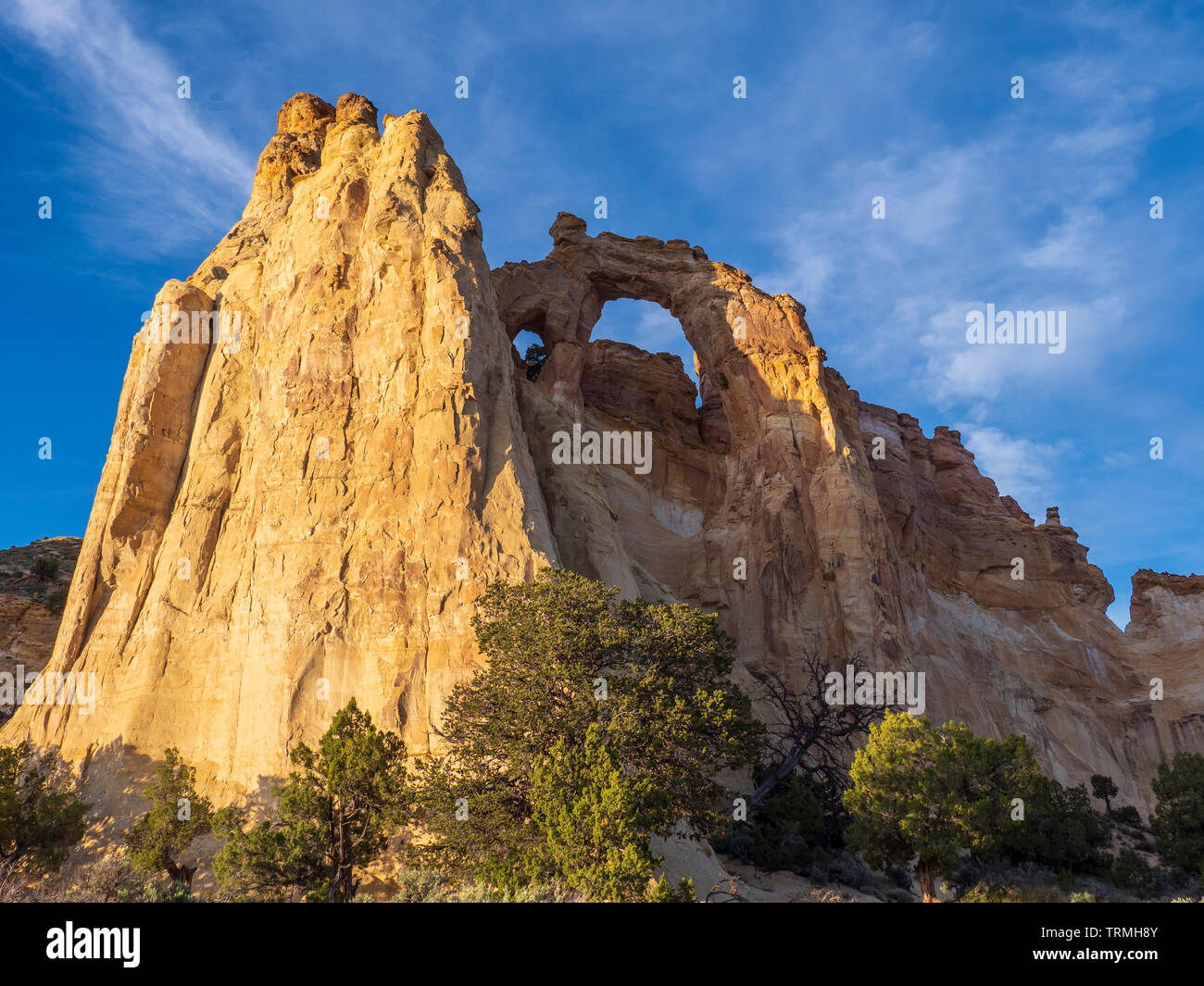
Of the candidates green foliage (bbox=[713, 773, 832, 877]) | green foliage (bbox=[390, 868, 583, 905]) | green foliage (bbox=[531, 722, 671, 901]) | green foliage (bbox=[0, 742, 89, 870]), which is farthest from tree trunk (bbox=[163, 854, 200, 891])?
green foliage (bbox=[713, 773, 832, 877])

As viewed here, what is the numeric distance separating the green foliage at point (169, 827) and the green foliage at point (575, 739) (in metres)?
5.89

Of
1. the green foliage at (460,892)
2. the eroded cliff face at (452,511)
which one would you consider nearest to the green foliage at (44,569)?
the eroded cliff face at (452,511)

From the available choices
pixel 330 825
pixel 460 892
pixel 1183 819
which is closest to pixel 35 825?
pixel 330 825

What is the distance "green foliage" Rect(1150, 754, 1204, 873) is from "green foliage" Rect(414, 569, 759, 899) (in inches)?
558

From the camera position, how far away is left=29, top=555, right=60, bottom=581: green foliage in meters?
40.1

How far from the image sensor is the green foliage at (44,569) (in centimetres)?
4006

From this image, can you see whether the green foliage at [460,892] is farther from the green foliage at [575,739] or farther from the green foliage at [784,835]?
the green foliage at [784,835]

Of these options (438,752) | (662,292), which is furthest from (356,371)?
(662,292)

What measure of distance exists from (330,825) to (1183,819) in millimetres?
23892

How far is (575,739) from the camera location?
64.2 ft

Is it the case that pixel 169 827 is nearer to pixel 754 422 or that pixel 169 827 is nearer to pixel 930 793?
pixel 930 793
